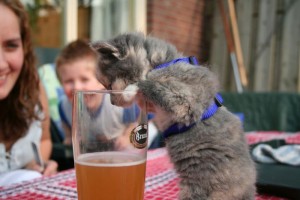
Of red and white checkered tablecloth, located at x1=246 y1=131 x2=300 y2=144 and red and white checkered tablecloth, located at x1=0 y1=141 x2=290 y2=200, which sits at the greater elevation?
red and white checkered tablecloth, located at x1=0 y1=141 x2=290 y2=200

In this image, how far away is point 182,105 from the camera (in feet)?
1.76

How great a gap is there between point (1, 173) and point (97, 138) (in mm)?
925

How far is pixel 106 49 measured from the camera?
0.67m

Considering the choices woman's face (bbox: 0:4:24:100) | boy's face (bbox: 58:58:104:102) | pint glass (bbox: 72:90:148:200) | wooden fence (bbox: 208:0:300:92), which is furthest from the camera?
wooden fence (bbox: 208:0:300:92)

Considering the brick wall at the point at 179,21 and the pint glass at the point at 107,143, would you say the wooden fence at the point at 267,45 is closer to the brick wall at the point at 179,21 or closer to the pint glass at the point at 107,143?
the brick wall at the point at 179,21

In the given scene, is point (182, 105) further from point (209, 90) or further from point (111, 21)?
point (111, 21)

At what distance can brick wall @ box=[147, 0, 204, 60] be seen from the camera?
3838mm

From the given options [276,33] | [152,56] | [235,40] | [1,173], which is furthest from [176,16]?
[152,56]

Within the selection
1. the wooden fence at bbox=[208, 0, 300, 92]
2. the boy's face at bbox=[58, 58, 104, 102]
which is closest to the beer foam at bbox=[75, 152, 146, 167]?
the boy's face at bbox=[58, 58, 104, 102]

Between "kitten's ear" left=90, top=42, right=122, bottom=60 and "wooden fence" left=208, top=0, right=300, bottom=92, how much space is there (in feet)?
11.6

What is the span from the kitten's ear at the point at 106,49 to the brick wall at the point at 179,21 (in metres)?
2.99

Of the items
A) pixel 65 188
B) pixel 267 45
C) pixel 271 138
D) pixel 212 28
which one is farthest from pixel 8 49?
pixel 212 28

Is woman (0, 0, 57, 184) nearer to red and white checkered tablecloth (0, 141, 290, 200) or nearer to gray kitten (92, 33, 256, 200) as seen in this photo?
red and white checkered tablecloth (0, 141, 290, 200)

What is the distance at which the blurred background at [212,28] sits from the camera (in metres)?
3.46
